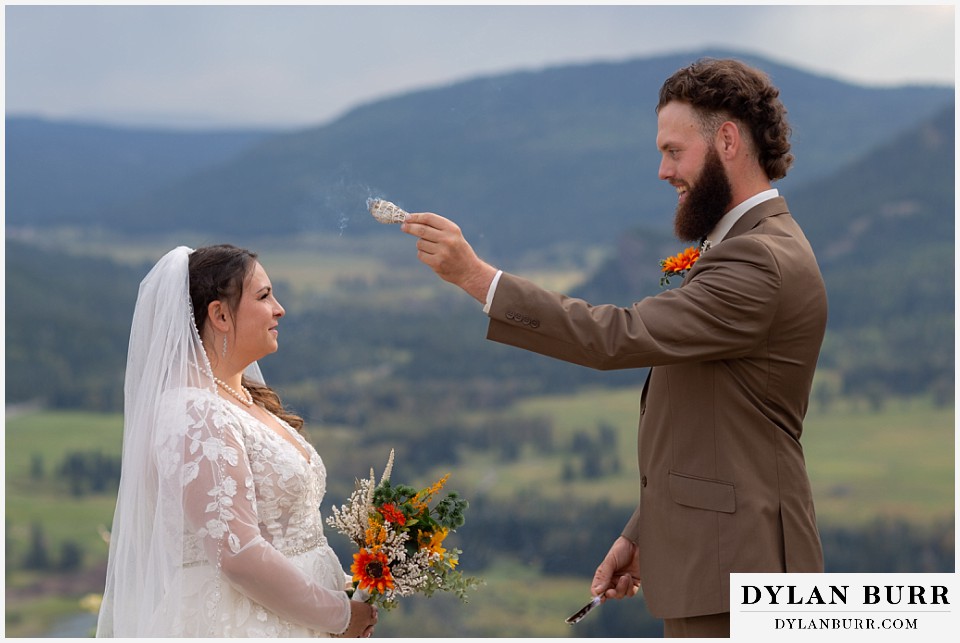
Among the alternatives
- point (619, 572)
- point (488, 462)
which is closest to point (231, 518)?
point (619, 572)

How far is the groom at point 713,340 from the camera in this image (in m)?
2.90

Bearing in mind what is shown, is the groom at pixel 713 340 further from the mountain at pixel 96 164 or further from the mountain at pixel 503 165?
the mountain at pixel 96 164

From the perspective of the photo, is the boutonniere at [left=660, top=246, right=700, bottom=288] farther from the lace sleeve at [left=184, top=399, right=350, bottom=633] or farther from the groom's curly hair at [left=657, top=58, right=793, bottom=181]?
the lace sleeve at [left=184, top=399, right=350, bottom=633]

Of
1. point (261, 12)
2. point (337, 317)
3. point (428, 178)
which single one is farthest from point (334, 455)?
point (261, 12)

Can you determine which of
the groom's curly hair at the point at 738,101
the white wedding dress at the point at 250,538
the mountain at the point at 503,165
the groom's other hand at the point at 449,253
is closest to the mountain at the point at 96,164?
the mountain at the point at 503,165

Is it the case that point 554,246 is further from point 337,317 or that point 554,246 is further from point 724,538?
point 724,538

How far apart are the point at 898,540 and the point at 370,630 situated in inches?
1457

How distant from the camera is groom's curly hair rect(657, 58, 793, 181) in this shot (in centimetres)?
323

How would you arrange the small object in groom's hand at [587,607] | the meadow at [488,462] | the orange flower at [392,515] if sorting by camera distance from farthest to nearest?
the meadow at [488,462]
the small object in groom's hand at [587,607]
the orange flower at [392,515]

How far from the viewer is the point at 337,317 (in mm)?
39312

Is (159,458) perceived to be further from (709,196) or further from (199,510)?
(709,196)

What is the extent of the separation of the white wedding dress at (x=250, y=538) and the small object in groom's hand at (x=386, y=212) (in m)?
0.80

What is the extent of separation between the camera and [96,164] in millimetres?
42531

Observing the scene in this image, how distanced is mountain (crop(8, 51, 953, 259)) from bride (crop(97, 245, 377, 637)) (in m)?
17.1
